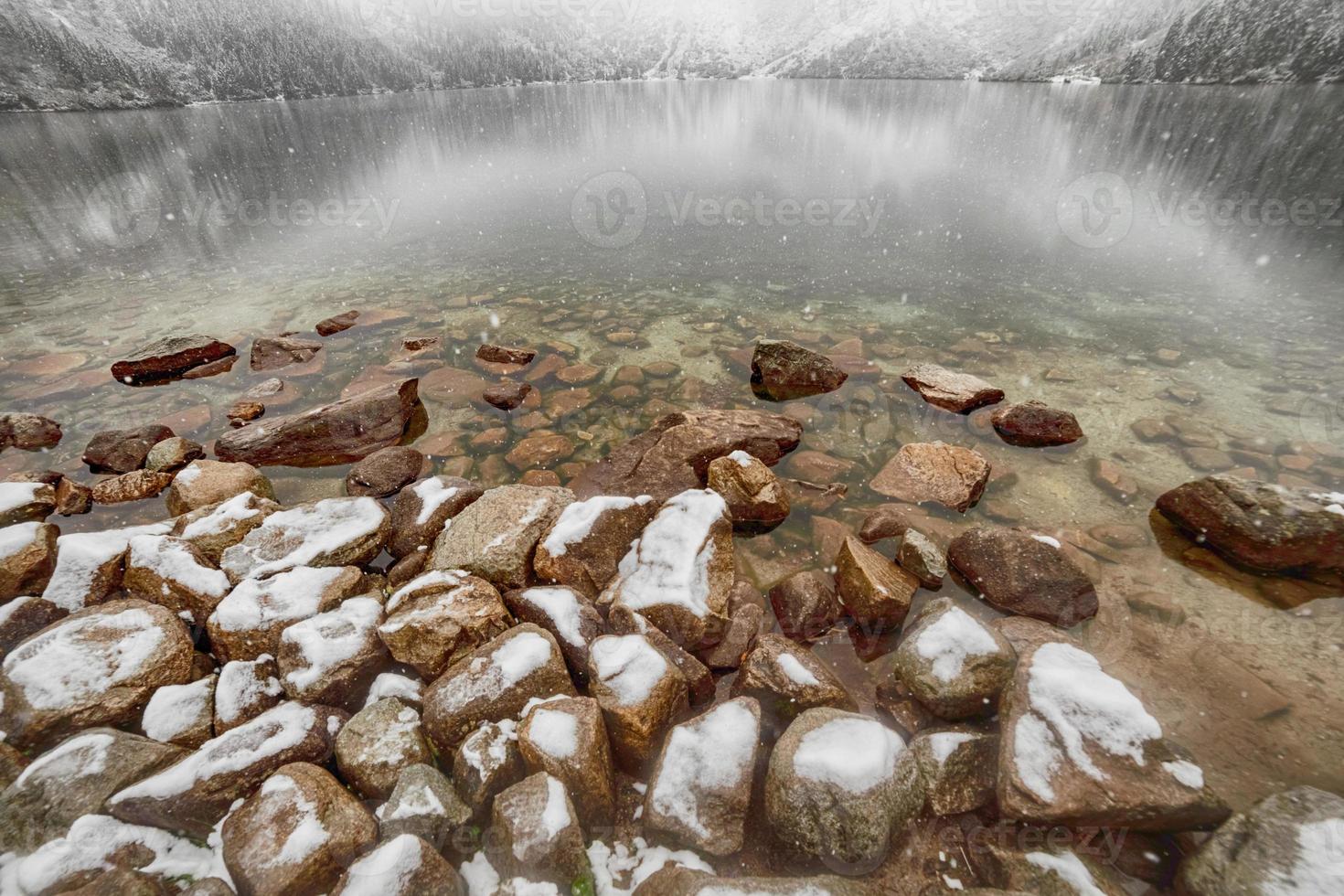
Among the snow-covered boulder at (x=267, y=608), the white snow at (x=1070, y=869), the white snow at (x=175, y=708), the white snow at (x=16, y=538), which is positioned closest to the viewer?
the white snow at (x=1070, y=869)

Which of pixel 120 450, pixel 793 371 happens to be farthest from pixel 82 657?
pixel 793 371

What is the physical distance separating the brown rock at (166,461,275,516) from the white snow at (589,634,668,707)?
3743mm

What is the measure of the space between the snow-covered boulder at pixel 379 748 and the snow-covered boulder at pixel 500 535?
1065mm

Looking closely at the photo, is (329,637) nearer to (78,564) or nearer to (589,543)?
(589,543)

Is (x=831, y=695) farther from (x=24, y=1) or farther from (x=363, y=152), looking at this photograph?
(x=24, y=1)

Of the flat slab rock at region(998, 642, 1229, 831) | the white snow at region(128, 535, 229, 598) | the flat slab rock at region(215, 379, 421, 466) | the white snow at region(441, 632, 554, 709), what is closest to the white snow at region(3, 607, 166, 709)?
the white snow at region(128, 535, 229, 598)

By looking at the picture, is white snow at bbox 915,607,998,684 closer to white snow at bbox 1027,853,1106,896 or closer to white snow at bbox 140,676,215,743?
white snow at bbox 1027,853,1106,896

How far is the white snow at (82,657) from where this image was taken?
9.87ft

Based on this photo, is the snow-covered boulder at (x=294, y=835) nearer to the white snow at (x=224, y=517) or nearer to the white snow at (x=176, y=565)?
the white snow at (x=176, y=565)

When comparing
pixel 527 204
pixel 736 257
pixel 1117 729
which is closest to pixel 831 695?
pixel 1117 729

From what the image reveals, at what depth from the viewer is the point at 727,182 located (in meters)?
19.6

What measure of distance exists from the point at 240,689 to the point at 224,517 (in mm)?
1705

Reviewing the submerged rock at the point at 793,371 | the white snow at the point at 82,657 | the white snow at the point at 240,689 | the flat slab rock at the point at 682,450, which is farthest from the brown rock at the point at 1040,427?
the white snow at the point at 82,657

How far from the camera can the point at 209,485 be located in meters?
4.83
